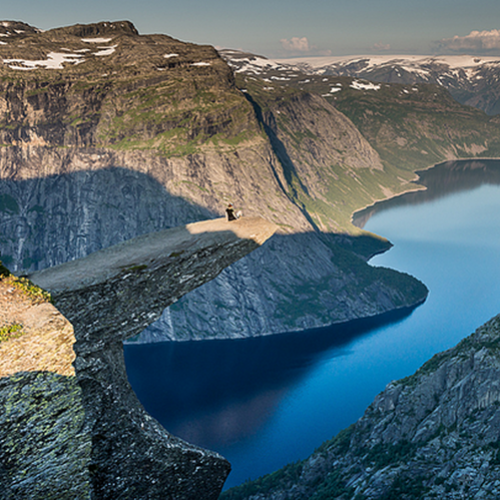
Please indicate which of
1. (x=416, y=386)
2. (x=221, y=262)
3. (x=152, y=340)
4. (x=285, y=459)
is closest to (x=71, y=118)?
(x=152, y=340)

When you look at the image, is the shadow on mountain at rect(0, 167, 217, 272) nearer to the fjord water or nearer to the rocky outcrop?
the fjord water

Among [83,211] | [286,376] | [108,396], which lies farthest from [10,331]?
[83,211]

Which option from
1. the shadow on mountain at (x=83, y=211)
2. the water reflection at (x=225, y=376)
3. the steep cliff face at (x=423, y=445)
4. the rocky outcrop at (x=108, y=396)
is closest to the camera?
the rocky outcrop at (x=108, y=396)

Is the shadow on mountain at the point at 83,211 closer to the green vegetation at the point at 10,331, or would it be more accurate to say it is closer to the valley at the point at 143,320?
the valley at the point at 143,320

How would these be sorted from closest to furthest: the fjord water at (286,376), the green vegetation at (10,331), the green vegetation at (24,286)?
the green vegetation at (10,331) < the green vegetation at (24,286) < the fjord water at (286,376)

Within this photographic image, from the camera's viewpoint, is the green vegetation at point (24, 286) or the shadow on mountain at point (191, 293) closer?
the green vegetation at point (24, 286)

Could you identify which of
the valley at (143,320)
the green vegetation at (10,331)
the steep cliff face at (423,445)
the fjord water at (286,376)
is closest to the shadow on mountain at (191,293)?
the valley at (143,320)

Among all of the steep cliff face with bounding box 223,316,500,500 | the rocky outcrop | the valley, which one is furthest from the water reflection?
the rocky outcrop
